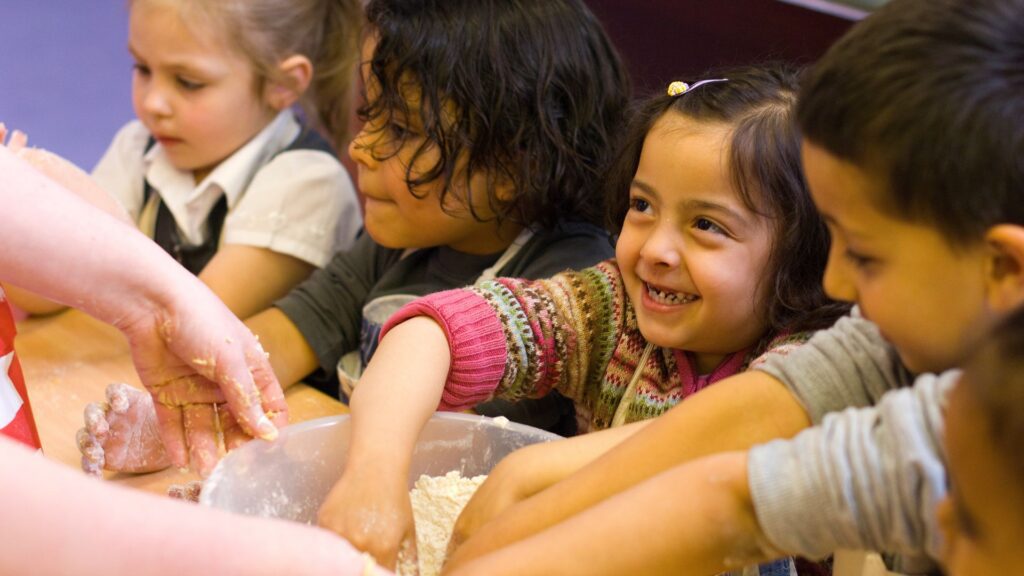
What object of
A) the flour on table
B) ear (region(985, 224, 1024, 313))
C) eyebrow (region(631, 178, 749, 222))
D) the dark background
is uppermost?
ear (region(985, 224, 1024, 313))

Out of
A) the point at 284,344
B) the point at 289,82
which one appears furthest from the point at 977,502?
Answer: the point at 289,82

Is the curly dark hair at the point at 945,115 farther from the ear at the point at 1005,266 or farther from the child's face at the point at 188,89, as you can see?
the child's face at the point at 188,89

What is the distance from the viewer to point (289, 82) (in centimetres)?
179

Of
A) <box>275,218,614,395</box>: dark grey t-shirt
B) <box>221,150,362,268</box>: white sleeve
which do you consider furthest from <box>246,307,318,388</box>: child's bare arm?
<box>221,150,362,268</box>: white sleeve

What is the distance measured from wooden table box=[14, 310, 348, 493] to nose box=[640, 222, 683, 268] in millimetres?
438

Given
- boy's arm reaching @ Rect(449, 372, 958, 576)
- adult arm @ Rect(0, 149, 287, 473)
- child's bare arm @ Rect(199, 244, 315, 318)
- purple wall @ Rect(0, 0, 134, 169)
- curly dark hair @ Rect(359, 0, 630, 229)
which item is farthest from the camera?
purple wall @ Rect(0, 0, 134, 169)

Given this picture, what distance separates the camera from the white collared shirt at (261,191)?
5.45ft

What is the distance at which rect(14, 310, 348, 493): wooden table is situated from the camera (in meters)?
1.17

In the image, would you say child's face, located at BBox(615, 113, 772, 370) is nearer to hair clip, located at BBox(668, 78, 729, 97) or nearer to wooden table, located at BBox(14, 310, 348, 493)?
hair clip, located at BBox(668, 78, 729, 97)

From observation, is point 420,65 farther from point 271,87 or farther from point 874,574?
point 874,574

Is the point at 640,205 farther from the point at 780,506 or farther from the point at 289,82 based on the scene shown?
the point at 289,82

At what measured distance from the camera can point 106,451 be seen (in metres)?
1.13

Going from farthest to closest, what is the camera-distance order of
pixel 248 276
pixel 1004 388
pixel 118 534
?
pixel 248 276 → pixel 118 534 → pixel 1004 388

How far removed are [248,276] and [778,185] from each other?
2.83ft
